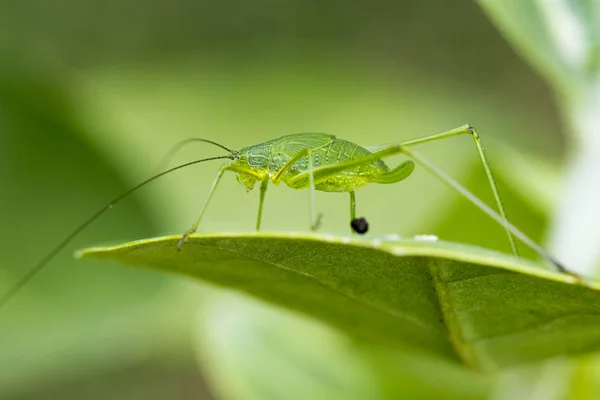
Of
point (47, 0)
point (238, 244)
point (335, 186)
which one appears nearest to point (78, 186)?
point (335, 186)

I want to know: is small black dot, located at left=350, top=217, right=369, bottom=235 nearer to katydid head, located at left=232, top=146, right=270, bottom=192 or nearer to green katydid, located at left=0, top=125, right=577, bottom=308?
green katydid, located at left=0, top=125, right=577, bottom=308

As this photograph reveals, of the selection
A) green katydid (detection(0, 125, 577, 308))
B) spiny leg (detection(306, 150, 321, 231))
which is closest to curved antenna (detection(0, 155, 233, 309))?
green katydid (detection(0, 125, 577, 308))

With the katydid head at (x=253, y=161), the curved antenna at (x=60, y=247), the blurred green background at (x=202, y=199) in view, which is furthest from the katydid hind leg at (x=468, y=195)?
the curved antenna at (x=60, y=247)

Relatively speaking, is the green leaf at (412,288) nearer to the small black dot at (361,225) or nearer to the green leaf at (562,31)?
the small black dot at (361,225)

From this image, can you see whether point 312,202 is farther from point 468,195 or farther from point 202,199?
point 202,199

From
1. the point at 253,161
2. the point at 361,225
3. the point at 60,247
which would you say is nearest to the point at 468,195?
the point at 361,225
